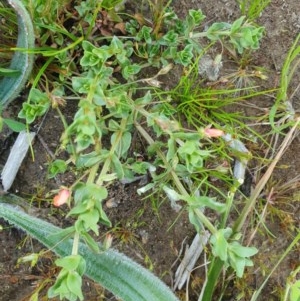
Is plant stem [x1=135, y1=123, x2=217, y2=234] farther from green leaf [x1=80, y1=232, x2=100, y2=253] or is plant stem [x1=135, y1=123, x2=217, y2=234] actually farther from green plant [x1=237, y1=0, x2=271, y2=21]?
green plant [x1=237, y1=0, x2=271, y2=21]

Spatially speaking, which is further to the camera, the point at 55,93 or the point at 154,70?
the point at 154,70

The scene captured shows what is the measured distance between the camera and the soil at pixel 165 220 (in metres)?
1.70

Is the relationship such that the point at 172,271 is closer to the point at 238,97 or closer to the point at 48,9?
the point at 238,97

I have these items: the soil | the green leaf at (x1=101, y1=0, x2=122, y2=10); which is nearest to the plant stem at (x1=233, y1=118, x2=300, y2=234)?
the soil

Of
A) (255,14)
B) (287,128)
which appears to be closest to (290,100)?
(287,128)

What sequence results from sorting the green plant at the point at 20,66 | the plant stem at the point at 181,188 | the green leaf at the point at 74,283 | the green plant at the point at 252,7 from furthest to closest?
the green plant at the point at 252,7
the green plant at the point at 20,66
the plant stem at the point at 181,188
the green leaf at the point at 74,283

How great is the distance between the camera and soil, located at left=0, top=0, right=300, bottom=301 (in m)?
1.70

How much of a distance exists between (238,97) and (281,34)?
9.3 inches

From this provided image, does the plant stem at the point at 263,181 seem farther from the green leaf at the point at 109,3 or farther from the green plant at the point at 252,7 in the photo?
the green leaf at the point at 109,3

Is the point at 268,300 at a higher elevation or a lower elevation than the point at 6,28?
lower

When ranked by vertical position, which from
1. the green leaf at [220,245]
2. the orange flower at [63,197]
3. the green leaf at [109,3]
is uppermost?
the green leaf at [109,3]

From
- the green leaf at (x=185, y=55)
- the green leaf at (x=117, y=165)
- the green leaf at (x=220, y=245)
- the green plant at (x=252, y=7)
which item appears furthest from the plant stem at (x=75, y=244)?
the green plant at (x=252, y=7)

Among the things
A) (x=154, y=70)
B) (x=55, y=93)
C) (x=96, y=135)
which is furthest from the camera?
(x=154, y=70)

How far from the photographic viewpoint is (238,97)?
5.74 ft
